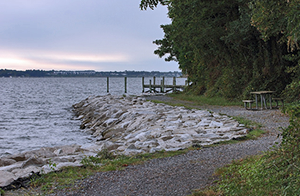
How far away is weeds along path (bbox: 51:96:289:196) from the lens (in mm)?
4344

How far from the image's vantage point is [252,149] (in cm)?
637

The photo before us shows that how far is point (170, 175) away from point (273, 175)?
1.68m

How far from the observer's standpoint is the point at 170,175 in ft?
16.1

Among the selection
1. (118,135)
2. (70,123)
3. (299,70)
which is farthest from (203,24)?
(70,123)

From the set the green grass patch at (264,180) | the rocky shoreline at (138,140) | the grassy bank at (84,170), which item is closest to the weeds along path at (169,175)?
the grassy bank at (84,170)

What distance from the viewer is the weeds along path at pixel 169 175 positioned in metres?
4.34

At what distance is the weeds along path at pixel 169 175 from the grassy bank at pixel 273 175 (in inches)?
10.8

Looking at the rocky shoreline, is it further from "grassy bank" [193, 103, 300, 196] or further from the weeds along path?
"grassy bank" [193, 103, 300, 196]

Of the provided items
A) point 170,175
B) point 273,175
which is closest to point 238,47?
point 170,175

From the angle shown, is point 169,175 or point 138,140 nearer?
point 169,175

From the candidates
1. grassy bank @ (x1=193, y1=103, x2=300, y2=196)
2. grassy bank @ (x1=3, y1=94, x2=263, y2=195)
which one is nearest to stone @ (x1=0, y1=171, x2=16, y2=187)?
grassy bank @ (x1=3, y1=94, x2=263, y2=195)

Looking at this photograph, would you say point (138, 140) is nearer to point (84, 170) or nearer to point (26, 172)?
point (84, 170)

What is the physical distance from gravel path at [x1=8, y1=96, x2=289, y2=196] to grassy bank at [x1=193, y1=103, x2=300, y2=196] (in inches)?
16.7

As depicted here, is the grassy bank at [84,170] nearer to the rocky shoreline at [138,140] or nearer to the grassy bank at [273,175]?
the rocky shoreline at [138,140]
